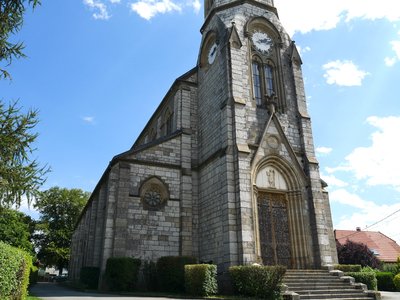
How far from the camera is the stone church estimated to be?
15.6 metres

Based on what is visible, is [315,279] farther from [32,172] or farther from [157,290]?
[32,172]

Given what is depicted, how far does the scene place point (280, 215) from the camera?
1659cm

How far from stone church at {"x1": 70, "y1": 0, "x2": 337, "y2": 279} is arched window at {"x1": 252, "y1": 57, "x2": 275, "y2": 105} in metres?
0.06

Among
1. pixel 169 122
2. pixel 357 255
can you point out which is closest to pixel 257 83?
pixel 169 122

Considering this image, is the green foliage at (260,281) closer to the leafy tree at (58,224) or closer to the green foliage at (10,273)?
the green foliage at (10,273)

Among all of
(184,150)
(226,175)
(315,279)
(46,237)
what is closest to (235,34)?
(184,150)

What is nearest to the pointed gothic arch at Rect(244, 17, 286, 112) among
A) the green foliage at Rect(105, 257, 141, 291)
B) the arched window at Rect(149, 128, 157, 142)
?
the green foliage at Rect(105, 257, 141, 291)

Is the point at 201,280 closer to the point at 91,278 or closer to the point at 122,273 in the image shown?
the point at 122,273

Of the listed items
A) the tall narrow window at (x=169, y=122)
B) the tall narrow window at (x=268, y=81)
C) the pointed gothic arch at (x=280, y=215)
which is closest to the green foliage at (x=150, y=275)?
the pointed gothic arch at (x=280, y=215)

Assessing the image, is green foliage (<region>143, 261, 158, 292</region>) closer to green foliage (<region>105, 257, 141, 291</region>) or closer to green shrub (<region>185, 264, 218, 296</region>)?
green foliage (<region>105, 257, 141, 291</region>)

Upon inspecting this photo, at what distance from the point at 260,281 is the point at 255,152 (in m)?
6.09

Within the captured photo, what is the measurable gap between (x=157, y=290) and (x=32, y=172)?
7935 mm

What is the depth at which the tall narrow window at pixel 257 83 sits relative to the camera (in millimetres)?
18564

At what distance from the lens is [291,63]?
2003 cm
